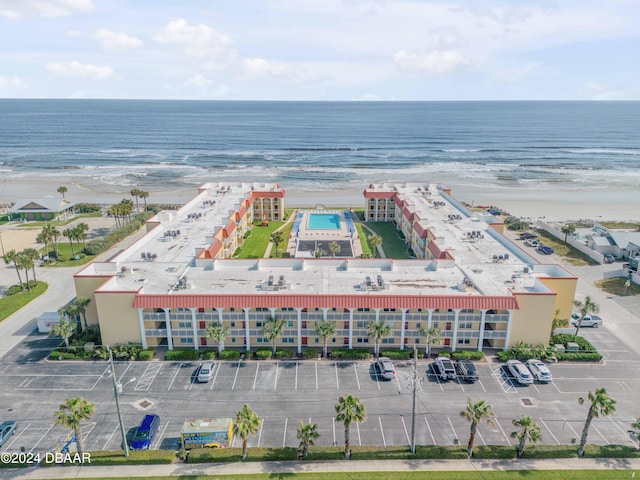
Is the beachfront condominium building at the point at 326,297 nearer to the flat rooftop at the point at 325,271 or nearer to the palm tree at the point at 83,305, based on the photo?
the flat rooftop at the point at 325,271

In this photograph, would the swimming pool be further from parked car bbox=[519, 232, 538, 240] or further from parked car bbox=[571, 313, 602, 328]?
parked car bbox=[571, 313, 602, 328]

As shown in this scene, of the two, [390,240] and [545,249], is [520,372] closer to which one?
[545,249]

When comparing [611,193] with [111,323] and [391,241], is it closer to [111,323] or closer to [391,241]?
[391,241]

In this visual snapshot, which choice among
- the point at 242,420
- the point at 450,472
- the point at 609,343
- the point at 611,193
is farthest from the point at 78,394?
the point at 611,193

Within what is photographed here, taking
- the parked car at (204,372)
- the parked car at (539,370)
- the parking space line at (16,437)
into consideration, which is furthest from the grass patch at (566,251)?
the parking space line at (16,437)

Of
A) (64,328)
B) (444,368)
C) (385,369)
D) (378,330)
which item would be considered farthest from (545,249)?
(64,328)

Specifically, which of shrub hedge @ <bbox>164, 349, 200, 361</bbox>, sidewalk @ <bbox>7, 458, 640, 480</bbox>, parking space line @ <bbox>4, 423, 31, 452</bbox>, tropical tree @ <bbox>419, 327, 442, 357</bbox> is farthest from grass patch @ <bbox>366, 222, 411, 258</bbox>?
parking space line @ <bbox>4, 423, 31, 452</bbox>
